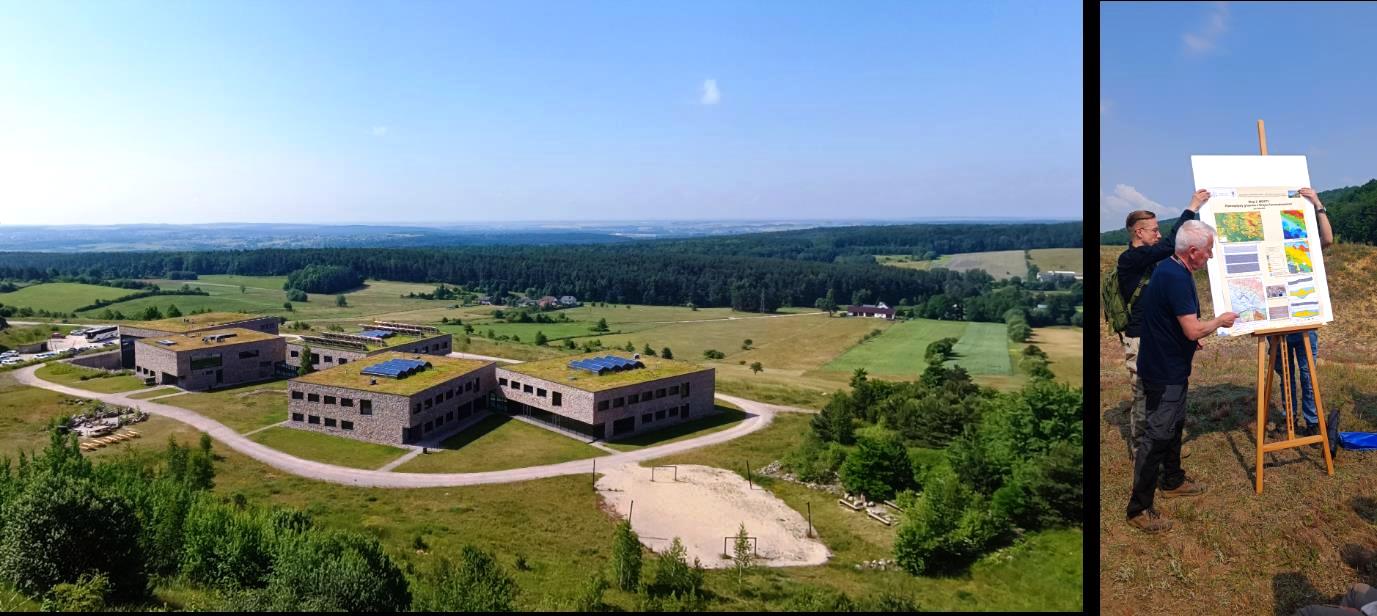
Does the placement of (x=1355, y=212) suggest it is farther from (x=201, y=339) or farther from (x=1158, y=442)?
(x=201, y=339)

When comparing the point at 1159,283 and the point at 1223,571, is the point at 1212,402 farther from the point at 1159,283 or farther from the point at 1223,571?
the point at 1159,283

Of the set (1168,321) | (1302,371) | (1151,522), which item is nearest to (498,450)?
Result: (1151,522)

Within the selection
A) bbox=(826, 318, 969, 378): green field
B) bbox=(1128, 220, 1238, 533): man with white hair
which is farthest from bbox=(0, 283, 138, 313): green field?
bbox=(1128, 220, 1238, 533): man with white hair

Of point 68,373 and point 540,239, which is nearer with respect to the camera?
point 68,373

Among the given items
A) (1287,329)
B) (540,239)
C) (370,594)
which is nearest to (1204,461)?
(1287,329)

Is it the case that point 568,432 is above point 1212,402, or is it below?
below

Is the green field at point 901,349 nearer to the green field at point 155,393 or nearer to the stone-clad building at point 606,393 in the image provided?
the stone-clad building at point 606,393

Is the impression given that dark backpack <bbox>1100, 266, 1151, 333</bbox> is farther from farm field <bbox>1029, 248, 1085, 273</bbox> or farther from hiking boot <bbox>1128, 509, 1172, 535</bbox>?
farm field <bbox>1029, 248, 1085, 273</bbox>

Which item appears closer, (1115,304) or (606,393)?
(1115,304)
